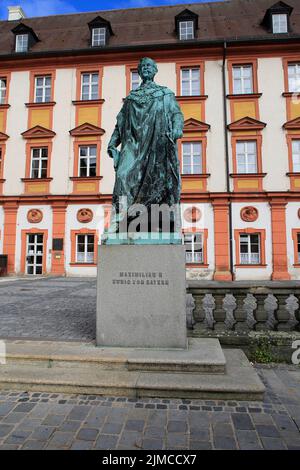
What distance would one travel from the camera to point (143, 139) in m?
4.34

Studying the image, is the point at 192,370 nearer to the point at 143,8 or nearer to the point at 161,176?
the point at 161,176

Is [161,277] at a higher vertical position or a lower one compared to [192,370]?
higher

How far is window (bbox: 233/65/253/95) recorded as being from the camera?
16031 mm

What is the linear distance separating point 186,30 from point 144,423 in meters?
19.1

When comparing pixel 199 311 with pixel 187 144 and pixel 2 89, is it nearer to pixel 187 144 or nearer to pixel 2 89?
pixel 187 144

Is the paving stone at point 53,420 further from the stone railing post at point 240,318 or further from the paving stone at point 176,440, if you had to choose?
the stone railing post at point 240,318

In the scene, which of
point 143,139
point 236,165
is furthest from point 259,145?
point 143,139

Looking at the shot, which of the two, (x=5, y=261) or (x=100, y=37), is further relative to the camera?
(x=100, y=37)

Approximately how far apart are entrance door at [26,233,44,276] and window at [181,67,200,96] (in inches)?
388

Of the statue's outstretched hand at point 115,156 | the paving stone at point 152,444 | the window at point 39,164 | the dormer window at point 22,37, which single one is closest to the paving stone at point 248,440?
the paving stone at point 152,444

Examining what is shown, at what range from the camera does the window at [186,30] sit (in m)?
17.3

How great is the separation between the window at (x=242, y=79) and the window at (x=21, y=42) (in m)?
11.0

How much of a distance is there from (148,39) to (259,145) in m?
8.26

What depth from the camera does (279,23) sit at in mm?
16844
